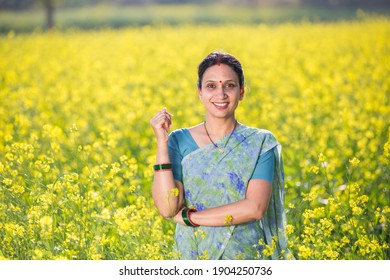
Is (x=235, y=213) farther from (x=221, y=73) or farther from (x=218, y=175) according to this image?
(x=221, y=73)

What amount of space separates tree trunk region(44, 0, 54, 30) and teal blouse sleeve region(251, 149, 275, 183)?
17.9 metres

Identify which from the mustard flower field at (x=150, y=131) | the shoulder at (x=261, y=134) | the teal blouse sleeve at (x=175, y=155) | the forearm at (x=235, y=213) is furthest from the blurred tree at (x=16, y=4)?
the forearm at (x=235, y=213)

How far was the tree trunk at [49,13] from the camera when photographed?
2028 centimetres

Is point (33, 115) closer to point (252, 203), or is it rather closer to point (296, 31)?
point (252, 203)

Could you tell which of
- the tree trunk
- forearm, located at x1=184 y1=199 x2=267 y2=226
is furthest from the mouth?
the tree trunk

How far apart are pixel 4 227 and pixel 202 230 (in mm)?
947

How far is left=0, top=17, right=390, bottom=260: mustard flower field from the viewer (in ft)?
11.0

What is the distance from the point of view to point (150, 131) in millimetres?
6152

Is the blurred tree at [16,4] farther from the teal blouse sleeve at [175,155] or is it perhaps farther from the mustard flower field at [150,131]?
the teal blouse sleeve at [175,155]

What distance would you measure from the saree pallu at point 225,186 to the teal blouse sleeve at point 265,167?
0.06ft

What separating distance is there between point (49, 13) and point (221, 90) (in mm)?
18646

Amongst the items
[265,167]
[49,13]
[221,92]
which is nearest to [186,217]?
[265,167]

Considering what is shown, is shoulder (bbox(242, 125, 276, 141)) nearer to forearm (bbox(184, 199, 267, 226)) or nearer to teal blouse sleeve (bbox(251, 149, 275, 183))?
teal blouse sleeve (bbox(251, 149, 275, 183))
